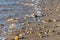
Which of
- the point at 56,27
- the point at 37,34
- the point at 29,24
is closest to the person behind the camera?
the point at 37,34

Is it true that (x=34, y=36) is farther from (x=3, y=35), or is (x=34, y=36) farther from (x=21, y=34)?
(x=3, y=35)

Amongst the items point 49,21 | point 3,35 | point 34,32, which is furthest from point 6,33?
point 49,21

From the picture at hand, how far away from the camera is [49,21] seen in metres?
5.52

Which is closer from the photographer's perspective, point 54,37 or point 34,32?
point 54,37

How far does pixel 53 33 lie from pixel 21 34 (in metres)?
0.56

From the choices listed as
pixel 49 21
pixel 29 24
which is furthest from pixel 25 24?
pixel 49 21

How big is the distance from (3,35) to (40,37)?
71 centimetres

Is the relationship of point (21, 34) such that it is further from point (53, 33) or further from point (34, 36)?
point (53, 33)

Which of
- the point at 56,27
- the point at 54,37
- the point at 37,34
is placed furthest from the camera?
the point at 56,27

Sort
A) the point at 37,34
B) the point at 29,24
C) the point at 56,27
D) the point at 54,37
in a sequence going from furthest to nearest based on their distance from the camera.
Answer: the point at 29,24, the point at 56,27, the point at 37,34, the point at 54,37

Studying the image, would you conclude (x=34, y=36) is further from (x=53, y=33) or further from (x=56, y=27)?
(x=56, y=27)

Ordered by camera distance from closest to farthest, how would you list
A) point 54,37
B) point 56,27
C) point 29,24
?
1. point 54,37
2. point 56,27
3. point 29,24

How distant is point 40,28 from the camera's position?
15.9 ft

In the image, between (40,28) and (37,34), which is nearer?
(37,34)
